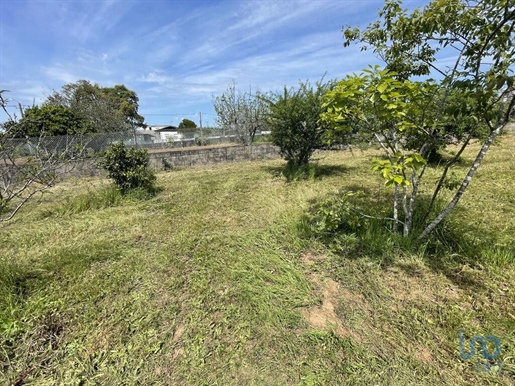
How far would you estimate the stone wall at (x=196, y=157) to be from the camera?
791 centimetres

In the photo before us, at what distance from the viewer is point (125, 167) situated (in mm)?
4992

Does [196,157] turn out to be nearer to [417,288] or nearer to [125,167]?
[125,167]

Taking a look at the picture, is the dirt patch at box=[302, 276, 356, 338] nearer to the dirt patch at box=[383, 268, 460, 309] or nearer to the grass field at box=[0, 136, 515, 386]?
Answer: the grass field at box=[0, 136, 515, 386]

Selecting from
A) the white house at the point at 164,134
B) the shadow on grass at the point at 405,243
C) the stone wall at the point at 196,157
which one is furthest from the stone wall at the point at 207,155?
the white house at the point at 164,134

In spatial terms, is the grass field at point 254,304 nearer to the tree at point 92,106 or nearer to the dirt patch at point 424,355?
the dirt patch at point 424,355

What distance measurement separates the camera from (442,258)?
2303mm

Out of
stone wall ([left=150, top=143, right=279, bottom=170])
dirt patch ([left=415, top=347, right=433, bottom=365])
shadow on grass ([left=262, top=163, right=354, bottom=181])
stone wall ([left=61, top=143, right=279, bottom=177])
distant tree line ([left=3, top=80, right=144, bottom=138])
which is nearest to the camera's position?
dirt patch ([left=415, top=347, right=433, bottom=365])

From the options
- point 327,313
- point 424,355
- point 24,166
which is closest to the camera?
point 424,355

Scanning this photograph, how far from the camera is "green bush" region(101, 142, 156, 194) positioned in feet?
16.1

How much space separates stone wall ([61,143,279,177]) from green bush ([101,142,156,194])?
3.40m

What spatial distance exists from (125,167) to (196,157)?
4200 mm

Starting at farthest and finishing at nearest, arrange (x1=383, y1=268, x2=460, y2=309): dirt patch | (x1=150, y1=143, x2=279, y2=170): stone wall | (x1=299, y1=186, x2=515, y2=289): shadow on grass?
(x1=150, y1=143, x2=279, y2=170): stone wall, (x1=299, y1=186, x2=515, y2=289): shadow on grass, (x1=383, y1=268, x2=460, y2=309): dirt patch

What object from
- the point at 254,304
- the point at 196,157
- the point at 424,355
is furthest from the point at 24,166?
the point at 196,157

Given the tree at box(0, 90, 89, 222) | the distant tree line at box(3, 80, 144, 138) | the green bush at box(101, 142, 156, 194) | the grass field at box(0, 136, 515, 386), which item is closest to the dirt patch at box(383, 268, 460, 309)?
the grass field at box(0, 136, 515, 386)
